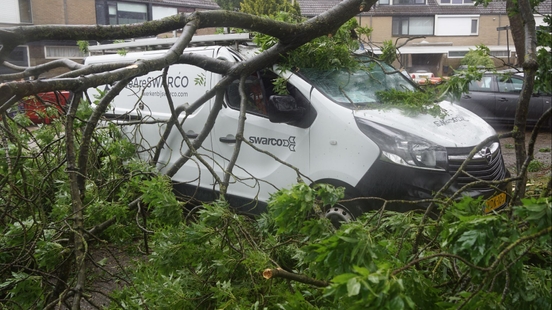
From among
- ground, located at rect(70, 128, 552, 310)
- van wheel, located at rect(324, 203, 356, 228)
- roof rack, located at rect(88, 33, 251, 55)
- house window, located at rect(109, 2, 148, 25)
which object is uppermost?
house window, located at rect(109, 2, 148, 25)

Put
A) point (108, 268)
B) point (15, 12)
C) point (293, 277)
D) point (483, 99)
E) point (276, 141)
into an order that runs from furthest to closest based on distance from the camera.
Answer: point (15, 12), point (483, 99), point (276, 141), point (108, 268), point (293, 277)

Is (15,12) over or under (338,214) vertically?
over

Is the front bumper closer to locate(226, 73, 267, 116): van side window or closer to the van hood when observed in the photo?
the van hood

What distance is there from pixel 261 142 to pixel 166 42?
219cm

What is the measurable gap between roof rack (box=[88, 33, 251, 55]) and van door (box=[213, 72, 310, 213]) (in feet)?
1.78

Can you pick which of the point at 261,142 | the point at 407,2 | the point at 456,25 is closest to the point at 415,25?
the point at 407,2

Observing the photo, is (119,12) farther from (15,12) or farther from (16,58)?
(16,58)

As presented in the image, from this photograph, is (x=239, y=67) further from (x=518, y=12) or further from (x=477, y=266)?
(x=477, y=266)

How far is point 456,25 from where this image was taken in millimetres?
26719

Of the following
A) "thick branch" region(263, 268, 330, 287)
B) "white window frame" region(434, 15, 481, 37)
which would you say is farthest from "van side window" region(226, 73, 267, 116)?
"white window frame" region(434, 15, 481, 37)

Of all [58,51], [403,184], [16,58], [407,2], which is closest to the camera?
[403,184]

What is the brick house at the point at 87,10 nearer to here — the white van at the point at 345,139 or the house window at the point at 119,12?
the house window at the point at 119,12

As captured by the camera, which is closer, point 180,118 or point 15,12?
point 180,118

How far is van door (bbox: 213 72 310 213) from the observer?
5.01 m
